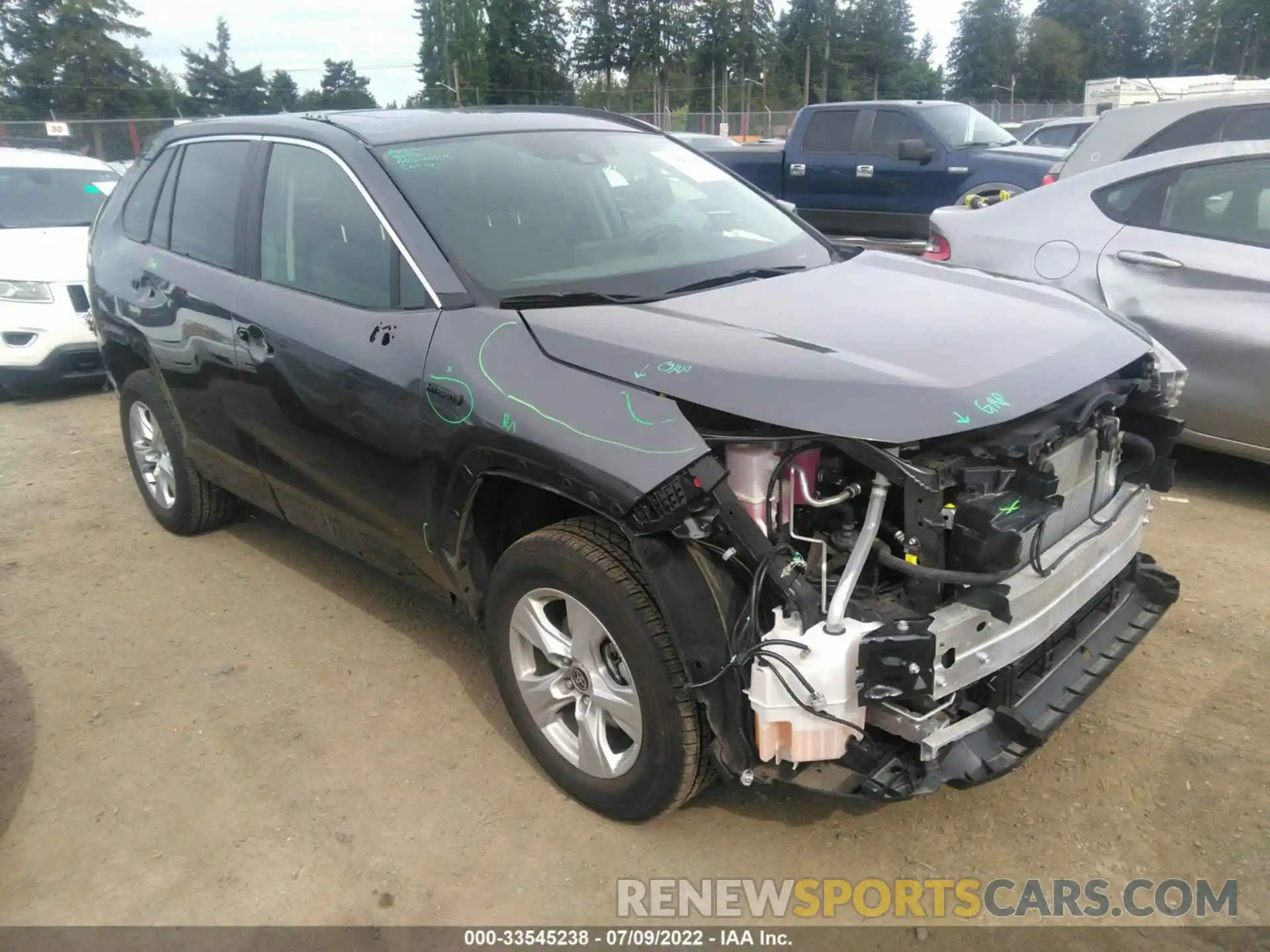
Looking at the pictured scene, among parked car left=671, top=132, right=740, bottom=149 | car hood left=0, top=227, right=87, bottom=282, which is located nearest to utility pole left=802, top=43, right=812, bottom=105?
parked car left=671, top=132, right=740, bottom=149

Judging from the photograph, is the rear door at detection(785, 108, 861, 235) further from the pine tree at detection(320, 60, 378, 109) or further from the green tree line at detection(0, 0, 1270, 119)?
the pine tree at detection(320, 60, 378, 109)

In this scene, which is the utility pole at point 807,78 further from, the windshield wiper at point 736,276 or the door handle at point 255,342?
the door handle at point 255,342

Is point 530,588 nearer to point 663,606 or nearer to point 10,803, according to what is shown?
point 663,606

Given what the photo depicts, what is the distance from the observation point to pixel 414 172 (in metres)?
3.29

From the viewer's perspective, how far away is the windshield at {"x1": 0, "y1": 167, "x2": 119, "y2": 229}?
8.41 m

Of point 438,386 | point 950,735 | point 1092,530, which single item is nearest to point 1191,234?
point 1092,530

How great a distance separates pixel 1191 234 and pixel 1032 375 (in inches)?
115

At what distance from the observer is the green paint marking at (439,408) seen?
109 inches

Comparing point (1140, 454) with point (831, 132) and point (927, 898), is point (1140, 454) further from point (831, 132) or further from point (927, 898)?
point (831, 132)

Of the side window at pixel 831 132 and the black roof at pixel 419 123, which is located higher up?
the side window at pixel 831 132

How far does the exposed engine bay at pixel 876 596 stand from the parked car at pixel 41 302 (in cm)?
703

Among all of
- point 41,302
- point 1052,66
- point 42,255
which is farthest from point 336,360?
point 1052,66

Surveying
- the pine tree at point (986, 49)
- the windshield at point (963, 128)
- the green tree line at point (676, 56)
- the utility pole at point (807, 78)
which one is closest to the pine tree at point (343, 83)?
the green tree line at point (676, 56)

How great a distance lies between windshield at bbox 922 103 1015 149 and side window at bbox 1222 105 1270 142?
4.58 meters
